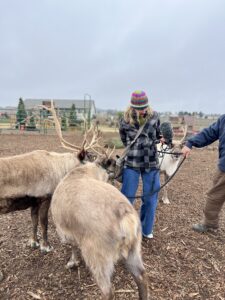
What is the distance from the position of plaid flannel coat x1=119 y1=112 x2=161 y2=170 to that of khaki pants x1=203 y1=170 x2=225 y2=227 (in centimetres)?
104

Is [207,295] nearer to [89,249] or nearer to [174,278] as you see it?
[174,278]

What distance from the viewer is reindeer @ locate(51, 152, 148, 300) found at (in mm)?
2426

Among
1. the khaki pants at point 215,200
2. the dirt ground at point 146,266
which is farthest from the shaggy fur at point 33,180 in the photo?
the khaki pants at point 215,200

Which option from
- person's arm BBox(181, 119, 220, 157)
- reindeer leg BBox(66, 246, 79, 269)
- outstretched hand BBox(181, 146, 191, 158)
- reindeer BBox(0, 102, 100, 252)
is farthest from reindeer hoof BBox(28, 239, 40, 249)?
person's arm BBox(181, 119, 220, 157)

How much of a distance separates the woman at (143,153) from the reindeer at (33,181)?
750 mm

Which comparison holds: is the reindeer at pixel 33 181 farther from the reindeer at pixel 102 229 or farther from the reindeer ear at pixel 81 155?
the reindeer at pixel 102 229

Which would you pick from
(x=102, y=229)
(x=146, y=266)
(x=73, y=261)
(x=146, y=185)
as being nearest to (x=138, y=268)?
(x=102, y=229)

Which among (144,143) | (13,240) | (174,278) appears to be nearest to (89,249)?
(174,278)

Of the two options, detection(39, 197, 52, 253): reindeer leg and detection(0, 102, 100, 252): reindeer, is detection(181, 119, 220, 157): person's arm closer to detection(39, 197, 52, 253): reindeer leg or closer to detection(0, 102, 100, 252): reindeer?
detection(0, 102, 100, 252): reindeer

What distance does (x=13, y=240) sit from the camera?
4.24 meters

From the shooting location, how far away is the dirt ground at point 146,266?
3.20 metres

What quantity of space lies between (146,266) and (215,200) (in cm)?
158

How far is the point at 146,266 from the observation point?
3660 millimetres

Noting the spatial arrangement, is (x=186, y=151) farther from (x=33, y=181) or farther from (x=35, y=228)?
(x=35, y=228)
